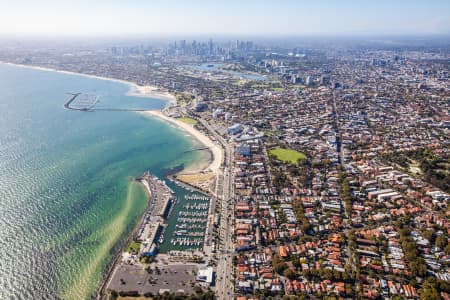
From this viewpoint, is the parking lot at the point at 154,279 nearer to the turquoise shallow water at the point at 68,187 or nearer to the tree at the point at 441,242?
the turquoise shallow water at the point at 68,187

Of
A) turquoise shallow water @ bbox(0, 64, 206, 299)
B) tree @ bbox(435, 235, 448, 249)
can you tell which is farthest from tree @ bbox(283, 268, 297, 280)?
turquoise shallow water @ bbox(0, 64, 206, 299)

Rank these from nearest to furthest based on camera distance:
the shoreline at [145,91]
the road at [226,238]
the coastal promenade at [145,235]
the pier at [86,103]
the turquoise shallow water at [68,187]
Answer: the road at [226,238] < the coastal promenade at [145,235] < the turquoise shallow water at [68,187] < the pier at [86,103] < the shoreline at [145,91]

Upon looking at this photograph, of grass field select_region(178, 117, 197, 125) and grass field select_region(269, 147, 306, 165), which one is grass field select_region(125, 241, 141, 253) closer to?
grass field select_region(269, 147, 306, 165)

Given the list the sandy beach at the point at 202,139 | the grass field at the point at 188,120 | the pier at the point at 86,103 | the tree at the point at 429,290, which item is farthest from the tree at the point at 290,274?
the pier at the point at 86,103

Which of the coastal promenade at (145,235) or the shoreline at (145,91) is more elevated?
the shoreline at (145,91)

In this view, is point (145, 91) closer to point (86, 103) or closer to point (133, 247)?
point (86, 103)

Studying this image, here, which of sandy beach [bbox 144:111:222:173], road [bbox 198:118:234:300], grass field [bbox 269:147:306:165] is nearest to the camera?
road [bbox 198:118:234:300]

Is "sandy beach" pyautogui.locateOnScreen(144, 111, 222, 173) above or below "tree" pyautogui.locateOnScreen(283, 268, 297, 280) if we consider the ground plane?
above
